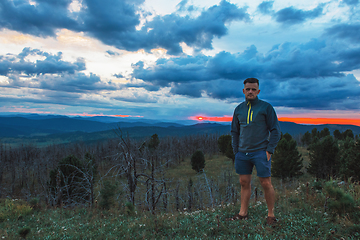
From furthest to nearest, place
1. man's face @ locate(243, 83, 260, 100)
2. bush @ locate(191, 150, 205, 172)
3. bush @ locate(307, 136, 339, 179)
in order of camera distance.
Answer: bush @ locate(191, 150, 205, 172) < bush @ locate(307, 136, 339, 179) < man's face @ locate(243, 83, 260, 100)

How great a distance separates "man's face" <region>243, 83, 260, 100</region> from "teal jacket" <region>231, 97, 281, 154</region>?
0.13 metres

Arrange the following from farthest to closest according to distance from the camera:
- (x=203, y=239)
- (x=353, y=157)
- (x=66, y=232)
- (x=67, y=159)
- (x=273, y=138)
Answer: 1. (x=67, y=159)
2. (x=353, y=157)
3. (x=66, y=232)
4. (x=273, y=138)
5. (x=203, y=239)

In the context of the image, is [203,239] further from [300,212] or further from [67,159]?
[67,159]

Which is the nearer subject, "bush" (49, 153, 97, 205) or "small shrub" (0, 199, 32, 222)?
"small shrub" (0, 199, 32, 222)

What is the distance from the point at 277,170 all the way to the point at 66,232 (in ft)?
98.7

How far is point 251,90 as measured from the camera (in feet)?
15.6

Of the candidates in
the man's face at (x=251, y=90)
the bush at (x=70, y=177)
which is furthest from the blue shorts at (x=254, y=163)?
the bush at (x=70, y=177)

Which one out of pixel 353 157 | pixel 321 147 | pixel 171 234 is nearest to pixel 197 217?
pixel 171 234

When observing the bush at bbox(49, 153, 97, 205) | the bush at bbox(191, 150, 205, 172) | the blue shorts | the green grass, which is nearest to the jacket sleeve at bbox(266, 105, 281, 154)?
the blue shorts

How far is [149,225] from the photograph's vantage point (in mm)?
5168

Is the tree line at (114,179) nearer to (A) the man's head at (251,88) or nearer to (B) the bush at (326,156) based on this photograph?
(A) the man's head at (251,88)

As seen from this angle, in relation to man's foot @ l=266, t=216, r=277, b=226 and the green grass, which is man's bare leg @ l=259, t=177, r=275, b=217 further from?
the green grass

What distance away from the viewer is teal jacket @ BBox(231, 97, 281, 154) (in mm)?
4535

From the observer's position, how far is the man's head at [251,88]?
4762 millimetres
